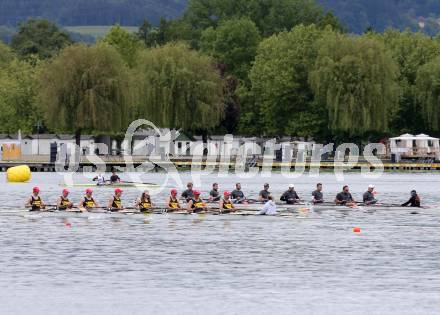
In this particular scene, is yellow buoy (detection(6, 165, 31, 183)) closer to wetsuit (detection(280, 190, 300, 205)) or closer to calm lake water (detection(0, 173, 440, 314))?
calm lake water (detection(0, 173, 440, 314))

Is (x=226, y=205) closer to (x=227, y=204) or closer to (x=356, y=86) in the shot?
(x=227, y=204)

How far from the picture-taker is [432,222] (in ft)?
237

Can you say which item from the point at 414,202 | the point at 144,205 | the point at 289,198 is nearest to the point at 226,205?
the point at 144,205

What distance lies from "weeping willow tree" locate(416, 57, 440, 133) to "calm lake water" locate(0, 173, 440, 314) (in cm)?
5919

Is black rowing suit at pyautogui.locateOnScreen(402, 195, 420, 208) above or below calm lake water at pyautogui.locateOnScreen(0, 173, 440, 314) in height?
above

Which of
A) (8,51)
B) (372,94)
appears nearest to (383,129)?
(372,94)

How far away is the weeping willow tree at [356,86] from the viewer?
130 meters

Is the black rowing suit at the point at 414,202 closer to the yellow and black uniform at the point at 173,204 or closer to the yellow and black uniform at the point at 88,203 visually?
the yellow and black uniform at the point at 173,204

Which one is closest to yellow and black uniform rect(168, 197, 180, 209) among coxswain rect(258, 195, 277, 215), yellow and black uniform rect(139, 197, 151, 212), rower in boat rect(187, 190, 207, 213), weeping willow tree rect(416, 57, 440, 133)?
rower in boat rect(187, 190, 207, 213)

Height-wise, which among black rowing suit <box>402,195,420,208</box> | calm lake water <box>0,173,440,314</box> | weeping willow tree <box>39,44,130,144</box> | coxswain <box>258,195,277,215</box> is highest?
weeping willow tree <box>39,44,130,144</box>

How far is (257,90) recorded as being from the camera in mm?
144000

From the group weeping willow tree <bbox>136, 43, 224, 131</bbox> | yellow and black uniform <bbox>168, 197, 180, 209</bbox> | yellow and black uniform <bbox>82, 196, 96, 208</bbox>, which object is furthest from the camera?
weeping willow tree <bbox>136, 43, 224, 131</bbox>

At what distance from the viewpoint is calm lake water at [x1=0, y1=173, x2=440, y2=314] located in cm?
4241

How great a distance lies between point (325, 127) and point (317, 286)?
9225cm
